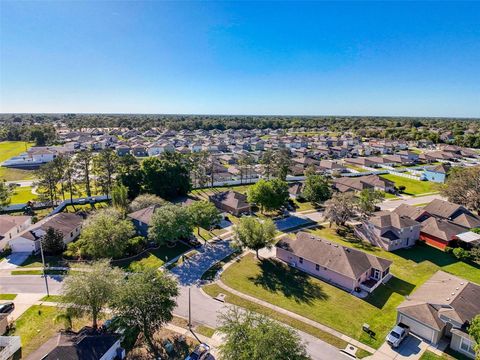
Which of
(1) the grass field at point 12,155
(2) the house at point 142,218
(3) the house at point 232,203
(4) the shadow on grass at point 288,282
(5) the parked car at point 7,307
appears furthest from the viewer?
(1) the grass field at point 12,155

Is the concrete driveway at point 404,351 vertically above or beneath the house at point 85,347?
beneath

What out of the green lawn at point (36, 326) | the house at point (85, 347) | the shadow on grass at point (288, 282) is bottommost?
the green lawn at point (36, 326)

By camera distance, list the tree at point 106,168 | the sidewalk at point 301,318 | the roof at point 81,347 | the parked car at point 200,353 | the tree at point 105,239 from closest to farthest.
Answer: the roof at point 81,347, the parked car at point 200,353, the sidewalk at point 301,318, the tree at point 105,239, the tree at point 106,168

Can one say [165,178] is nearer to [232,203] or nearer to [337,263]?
[232,203]

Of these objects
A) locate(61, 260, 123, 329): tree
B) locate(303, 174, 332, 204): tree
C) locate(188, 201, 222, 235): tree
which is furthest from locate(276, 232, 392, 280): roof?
locate(61, 260, 123, 329): tree

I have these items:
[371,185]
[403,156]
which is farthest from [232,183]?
[403,156]

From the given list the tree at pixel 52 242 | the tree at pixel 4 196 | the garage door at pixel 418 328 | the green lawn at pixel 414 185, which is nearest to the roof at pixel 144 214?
the tree at pixel 52 242

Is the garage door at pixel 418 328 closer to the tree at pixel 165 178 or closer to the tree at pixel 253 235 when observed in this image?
the tree at pixel 253 235

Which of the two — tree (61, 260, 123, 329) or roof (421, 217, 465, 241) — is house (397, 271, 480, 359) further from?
tree (61, 260, 123, 329)

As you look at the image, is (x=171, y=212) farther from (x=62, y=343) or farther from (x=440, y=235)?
(x=440, y=235)
